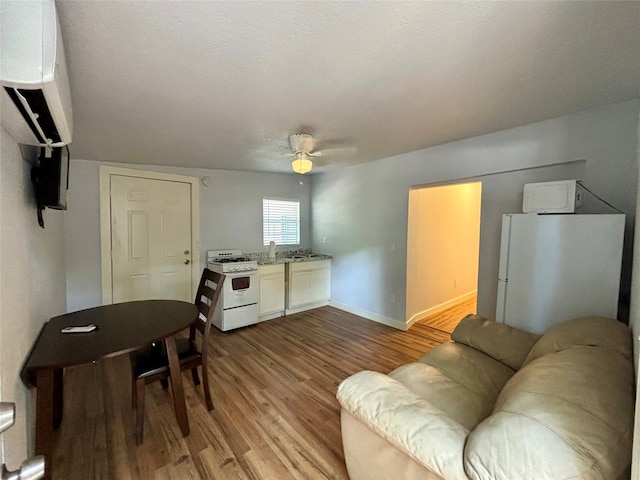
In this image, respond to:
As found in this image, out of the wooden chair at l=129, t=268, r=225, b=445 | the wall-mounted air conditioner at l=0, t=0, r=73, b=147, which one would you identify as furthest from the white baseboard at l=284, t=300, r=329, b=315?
the wall-mounted air conditioner at l=0, t=0, r=73, b=147

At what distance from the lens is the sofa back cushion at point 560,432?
750 mm

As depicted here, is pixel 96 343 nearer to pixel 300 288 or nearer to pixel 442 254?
pixel 300 288

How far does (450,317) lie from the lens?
4113 millimetres

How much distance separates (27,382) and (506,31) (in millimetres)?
2740

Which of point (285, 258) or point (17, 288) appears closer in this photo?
point (17, 288)

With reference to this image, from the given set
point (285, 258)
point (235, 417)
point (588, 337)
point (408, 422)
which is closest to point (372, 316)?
point (285, 258)

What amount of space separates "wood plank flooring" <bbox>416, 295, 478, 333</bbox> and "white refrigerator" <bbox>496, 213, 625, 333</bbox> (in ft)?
5.23

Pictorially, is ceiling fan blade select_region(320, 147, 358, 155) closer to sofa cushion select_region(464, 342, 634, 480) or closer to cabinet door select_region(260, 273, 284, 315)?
cabinet door select_region(260, 273, 284, 315)

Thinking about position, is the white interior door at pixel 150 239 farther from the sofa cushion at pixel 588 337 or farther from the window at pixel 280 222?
the sofa cushion at pixel 588 337

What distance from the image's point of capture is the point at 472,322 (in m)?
2.18

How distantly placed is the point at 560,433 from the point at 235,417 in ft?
6.27

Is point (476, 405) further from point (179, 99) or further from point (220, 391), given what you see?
point (179, 99)

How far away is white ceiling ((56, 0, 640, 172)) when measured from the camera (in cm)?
111

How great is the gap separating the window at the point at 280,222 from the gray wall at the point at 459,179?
35cm
